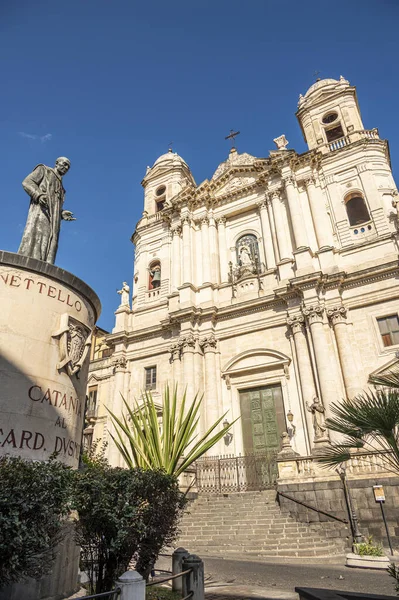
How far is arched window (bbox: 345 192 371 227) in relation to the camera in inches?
835

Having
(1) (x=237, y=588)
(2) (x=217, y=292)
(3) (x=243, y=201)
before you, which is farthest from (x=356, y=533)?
(3) (x=243, y=201)

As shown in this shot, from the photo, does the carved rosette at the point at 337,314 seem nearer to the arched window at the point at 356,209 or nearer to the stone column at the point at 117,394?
the arched window at the point at 356,209

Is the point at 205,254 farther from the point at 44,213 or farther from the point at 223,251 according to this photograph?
the point at 44,213

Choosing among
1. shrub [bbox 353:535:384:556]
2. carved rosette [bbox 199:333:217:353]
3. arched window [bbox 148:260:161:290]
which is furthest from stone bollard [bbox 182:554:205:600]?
arched window [bbox 148:260:161:290]

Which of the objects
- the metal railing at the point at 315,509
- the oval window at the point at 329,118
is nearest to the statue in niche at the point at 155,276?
the oval window at the point at 329,118

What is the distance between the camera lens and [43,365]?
5789mm

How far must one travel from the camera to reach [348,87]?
83.4ft

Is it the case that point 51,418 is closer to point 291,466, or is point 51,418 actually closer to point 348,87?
point 291,466

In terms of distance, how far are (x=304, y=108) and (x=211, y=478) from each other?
23.3m

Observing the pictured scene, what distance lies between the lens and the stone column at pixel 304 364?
16120 millimetres

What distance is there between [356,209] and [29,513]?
72.5 feet

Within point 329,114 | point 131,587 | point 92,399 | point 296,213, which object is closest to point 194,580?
point 131,587

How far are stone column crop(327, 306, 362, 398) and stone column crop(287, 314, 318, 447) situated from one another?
50.5 inches

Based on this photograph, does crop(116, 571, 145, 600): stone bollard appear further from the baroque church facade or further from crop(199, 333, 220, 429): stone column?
crop(199, 333, 220, 429): stone column
